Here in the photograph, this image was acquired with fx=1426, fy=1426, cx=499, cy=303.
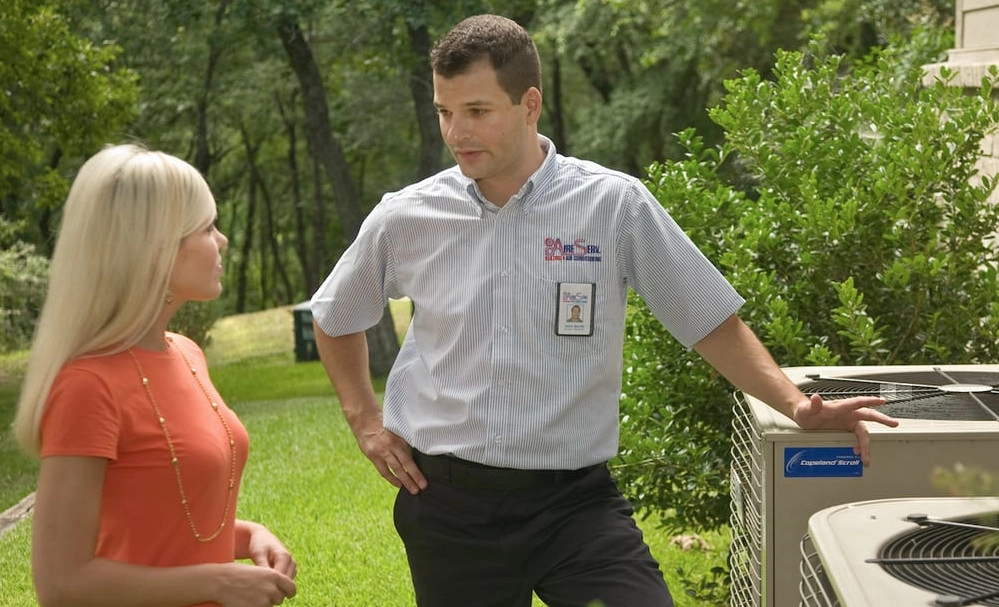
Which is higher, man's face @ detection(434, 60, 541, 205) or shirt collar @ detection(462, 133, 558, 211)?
man's face @ detection(434, 60, 541, 205)

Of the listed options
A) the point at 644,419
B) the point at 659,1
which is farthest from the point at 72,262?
the point at 659,1

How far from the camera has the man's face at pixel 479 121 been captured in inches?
147

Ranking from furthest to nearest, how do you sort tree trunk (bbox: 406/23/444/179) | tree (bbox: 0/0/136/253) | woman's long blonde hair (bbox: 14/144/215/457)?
1. tree trunk (bbox: 406/23/444/179)
2. tree (bbox: 0/0/136/253)
3. woman's long blonde hair (bbox: 14/144/215/457)

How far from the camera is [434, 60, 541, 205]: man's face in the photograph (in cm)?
373

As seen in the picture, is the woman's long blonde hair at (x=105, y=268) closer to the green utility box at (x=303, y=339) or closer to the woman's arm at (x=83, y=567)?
the woman's arm at (x=83, y=567)

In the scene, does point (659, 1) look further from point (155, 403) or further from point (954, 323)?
point (155, 403)

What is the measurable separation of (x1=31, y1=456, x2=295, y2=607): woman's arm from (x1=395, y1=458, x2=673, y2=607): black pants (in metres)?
1.15

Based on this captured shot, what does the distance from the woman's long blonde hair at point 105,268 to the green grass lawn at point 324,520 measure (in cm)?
448

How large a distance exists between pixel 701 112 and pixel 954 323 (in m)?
23.6

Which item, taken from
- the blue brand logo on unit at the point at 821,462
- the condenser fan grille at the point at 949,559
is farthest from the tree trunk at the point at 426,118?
the condenser fan grille at the point at 949,559

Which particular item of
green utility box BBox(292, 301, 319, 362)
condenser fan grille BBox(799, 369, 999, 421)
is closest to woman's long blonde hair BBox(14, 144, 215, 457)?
condenser fan grille BBox(799, 369, 999, 421)

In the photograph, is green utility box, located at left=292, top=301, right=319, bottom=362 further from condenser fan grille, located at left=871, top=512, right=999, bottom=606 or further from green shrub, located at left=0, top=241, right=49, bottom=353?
condenser fan grille, located at left=871, top=512, right=999, bottom=606

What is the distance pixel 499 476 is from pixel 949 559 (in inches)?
61.8

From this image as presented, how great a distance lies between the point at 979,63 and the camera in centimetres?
820
